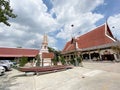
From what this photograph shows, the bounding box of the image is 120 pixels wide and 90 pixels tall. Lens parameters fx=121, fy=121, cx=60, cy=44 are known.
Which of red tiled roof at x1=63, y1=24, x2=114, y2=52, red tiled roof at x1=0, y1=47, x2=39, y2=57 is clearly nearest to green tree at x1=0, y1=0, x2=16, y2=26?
red tiled roof at x1=63, y1=24, x2=114, y2=52

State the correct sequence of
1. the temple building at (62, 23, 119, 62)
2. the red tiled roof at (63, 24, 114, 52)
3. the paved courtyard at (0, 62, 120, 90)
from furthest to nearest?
the red tiled roof at (63, 24, 114, 52) → the temple building at (62, 23, 119, 62) → the paved courtyard at (0, 62, 120, 90)

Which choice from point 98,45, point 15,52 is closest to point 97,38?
point 98,45

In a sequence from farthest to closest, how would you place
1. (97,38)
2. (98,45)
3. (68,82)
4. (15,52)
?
(15,52) < (97,38) < (98,45) < (68,82)

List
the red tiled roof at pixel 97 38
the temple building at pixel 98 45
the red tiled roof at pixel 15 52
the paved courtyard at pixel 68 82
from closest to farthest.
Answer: the paved courtyard at pixel 68 82
the temple building at pixel 98 45
the red tiled roof at pixel 97 38
the red tiled roof at pixel 15 52

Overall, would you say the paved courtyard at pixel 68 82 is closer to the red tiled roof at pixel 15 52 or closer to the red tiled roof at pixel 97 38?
the red tiled roof at pixel 97 38

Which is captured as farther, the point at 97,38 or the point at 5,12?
the point at 97,38

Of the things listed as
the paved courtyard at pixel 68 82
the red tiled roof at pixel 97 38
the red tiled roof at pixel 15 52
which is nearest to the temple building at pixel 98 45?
the red tiled roof at pixel 97 38

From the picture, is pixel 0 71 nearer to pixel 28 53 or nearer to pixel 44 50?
pixel 44 50

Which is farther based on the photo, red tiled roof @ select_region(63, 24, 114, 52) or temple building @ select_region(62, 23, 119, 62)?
red tiled roof @ select_region(63, 24, 114, 52)

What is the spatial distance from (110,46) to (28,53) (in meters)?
29.5

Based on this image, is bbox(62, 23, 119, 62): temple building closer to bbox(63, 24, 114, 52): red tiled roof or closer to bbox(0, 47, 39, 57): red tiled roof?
bbox(63, 24, 114, 52): red tiled roof

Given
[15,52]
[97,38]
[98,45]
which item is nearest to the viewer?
[98,45]

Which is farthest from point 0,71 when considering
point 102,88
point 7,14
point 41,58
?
point 102,88

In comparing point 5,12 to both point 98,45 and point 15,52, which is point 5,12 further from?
point 15,52
